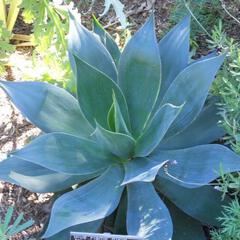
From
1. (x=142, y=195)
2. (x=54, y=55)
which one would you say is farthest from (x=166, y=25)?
(x=142, y=195)

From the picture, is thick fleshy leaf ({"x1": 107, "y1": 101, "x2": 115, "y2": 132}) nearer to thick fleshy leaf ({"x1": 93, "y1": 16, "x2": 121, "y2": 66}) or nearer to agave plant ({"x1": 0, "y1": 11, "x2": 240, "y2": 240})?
agave plant ({"x1": 0, "y1": 11, "x2": 240, "y2": 240})

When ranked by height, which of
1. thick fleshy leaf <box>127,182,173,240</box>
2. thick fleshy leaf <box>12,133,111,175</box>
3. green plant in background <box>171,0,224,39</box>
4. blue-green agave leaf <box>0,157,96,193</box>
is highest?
green plant in background <box>171,0,224,39</box>

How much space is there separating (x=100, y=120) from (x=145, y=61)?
27 cm

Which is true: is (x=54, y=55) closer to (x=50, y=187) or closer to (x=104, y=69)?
(x=104, y=69)

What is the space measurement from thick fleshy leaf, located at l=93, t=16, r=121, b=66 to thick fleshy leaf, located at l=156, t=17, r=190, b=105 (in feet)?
0.64

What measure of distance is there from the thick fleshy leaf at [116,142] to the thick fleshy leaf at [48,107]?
0.57 feet

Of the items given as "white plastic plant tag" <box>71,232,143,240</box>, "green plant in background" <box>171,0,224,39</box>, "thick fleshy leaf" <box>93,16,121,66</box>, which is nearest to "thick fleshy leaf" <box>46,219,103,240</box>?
"white plastic plant tag" <box>71,232,143,240</box>

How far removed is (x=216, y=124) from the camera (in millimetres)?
2025

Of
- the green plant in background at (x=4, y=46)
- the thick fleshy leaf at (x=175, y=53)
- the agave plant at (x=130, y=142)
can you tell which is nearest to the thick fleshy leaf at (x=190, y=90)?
the agave plant at (x=130, y=142)

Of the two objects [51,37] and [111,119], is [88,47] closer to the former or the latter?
[111,119]

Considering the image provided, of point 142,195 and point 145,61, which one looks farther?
point 145,61

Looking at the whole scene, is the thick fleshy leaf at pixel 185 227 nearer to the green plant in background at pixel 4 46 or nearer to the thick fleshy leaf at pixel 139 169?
the thick fleshy leaf at pixel 139 169

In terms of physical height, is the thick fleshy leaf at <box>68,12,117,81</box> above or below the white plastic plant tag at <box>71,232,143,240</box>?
above

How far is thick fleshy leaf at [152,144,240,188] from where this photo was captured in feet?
5.68
